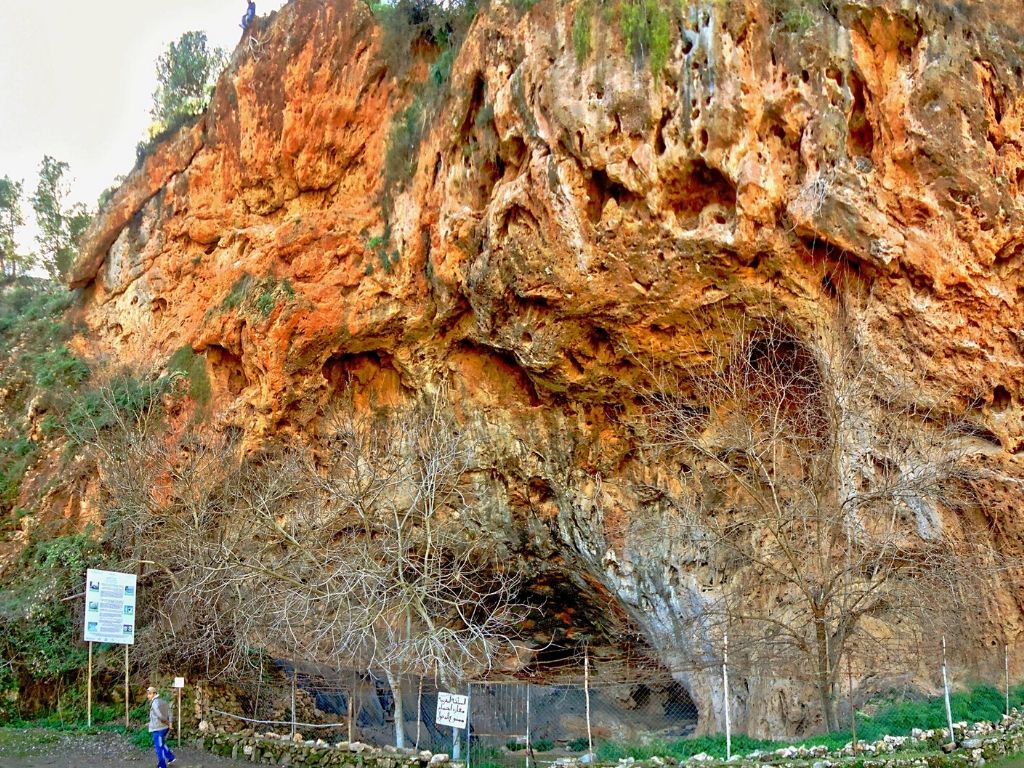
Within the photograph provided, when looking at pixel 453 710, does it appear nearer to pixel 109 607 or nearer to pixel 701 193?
pixel 109 607

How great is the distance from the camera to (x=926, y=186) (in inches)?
455

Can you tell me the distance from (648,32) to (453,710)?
33.0 ft

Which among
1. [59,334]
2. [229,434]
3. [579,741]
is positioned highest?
[59,334]

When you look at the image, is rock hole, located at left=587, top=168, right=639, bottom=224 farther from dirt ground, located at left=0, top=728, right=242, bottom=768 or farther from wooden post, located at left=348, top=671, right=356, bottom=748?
dirt ground, located at left=0, top=728, right=242, bottom=768

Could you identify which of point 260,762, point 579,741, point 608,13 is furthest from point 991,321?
point 260,762

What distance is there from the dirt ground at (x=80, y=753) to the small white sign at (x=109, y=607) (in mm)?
1569

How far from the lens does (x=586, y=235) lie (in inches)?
520

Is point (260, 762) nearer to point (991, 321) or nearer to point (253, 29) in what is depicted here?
point (991, 321)

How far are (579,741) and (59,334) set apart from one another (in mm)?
15650

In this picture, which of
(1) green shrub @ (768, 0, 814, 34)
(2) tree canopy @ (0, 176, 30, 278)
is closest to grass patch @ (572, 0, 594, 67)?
(1) green shrub @ (768, 0, 814, 34)

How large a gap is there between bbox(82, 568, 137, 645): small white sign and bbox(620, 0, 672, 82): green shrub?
37.1ft

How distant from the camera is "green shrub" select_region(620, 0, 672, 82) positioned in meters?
12.6

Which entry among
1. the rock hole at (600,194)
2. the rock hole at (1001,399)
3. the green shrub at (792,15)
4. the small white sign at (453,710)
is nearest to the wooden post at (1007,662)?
the rock hole at (1001,399)

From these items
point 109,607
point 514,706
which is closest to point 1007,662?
point 514,706
